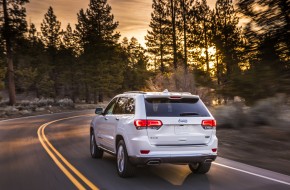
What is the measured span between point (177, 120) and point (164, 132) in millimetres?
360

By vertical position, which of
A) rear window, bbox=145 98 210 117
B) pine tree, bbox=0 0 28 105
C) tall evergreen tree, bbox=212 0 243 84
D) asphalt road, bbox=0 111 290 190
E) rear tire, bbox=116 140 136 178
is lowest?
asphalt road, bbox=0 111 290 190

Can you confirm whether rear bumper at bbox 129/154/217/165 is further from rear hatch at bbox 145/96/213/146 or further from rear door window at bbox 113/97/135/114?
rear door window at bbox 113/97/135/114

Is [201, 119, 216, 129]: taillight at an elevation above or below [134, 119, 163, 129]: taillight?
below

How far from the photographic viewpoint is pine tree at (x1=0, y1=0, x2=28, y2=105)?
147 feet

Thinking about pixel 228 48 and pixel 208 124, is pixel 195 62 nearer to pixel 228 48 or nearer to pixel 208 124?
pixel 228 48

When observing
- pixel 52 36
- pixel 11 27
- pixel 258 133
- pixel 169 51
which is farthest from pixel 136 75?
pixel 258 133

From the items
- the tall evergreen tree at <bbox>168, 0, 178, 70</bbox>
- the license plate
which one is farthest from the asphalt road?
the tall evergreen tree at <bbox>168, 0, 178, 70</bbox>

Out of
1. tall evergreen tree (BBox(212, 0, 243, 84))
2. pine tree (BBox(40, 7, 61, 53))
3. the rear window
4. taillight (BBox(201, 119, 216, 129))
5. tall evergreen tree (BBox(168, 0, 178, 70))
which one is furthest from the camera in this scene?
pine tree (BBox(40, 7, 61, 53))

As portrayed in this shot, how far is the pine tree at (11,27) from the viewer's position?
147 ft

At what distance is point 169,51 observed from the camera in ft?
198

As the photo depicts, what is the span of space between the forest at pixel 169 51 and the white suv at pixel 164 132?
410 cm

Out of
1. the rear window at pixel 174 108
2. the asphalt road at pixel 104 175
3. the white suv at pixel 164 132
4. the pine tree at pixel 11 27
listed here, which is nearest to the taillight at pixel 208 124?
the white suv at pixel 164 132

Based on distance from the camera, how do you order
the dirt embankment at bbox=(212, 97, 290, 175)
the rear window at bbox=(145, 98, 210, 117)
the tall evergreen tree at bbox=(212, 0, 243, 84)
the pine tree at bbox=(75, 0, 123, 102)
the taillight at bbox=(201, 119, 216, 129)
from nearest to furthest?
the rear window at bbox=(145, 98, 210, 117)
the taillight at bbox=(201, 119, 216, 129)
the dirt embankment at bbox=(212, 97, 290, 175)
the tall evergreen tree at bbox=(212, 0, 243, 84)
the pine tree at bbox=(75, 0, 123, 102)

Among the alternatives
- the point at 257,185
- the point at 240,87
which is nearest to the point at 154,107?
the point at 257,185
